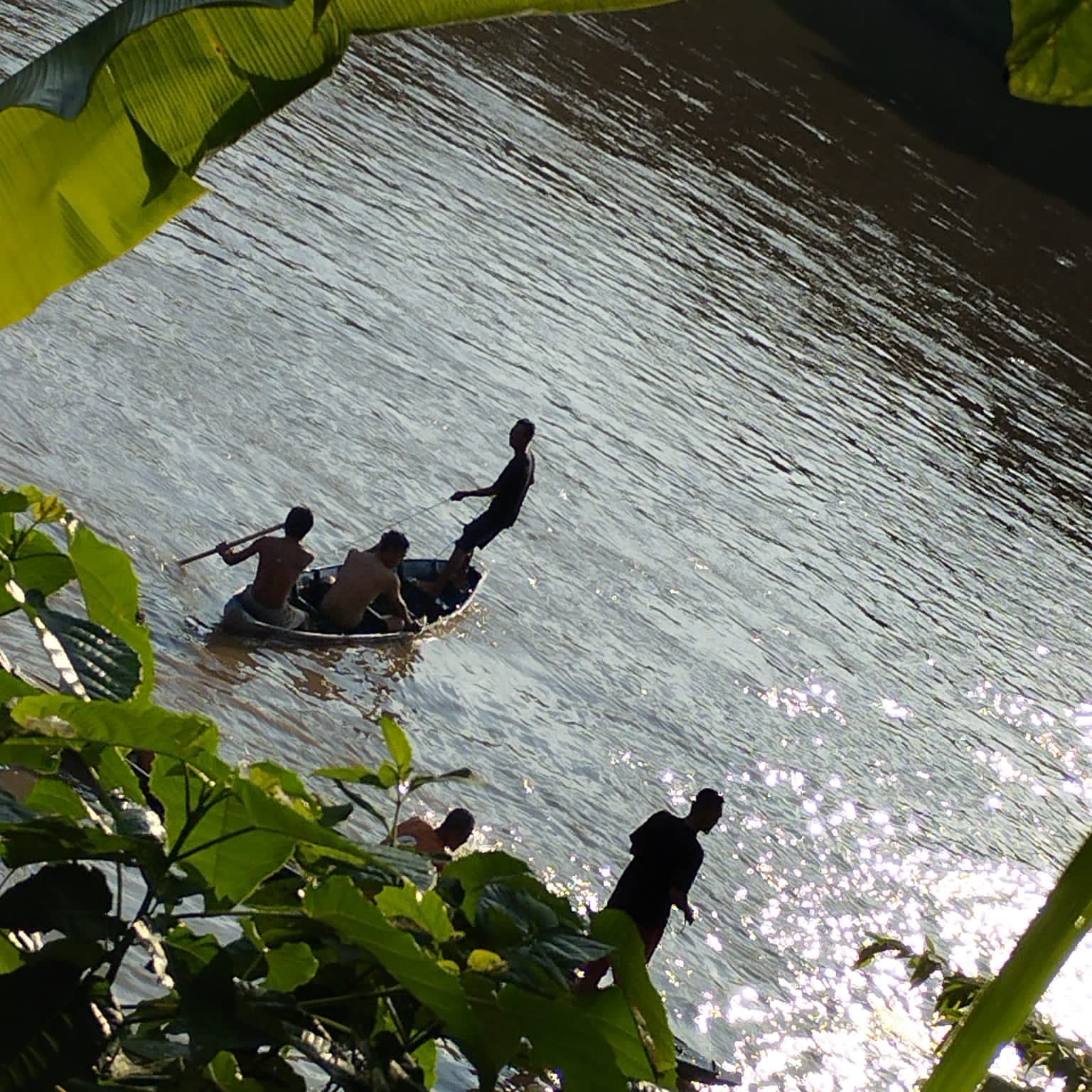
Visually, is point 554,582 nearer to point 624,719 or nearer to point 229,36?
point 624,719

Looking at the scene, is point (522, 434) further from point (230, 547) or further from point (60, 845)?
point (60, 845)

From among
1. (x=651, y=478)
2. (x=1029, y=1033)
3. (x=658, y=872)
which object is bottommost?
(x=651, y=478)

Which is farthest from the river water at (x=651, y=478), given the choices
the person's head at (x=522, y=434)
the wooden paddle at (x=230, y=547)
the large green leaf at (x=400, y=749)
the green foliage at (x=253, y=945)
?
the green foliage at (x=253, y=945)

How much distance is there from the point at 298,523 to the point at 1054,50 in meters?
10.6

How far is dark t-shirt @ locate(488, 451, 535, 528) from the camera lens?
15562 mm

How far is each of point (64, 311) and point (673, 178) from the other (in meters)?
15.2

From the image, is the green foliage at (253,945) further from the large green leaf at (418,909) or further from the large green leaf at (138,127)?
the large green leaf at (138,127)

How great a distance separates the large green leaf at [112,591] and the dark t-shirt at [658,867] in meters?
6.82

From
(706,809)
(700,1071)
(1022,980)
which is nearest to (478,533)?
(706,809)

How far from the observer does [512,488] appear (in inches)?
616

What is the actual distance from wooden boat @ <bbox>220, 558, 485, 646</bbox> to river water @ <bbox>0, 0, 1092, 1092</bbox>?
186mm

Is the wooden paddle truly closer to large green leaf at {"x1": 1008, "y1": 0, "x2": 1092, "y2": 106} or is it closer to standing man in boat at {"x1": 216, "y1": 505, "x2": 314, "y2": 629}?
standing man in boat at {"x1": 216, "y1": 505, "x2": 314, "y2": 629}

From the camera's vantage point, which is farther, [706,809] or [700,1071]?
[706,809]

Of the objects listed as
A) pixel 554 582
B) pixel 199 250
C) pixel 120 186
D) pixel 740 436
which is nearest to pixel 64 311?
pixel 199 250
